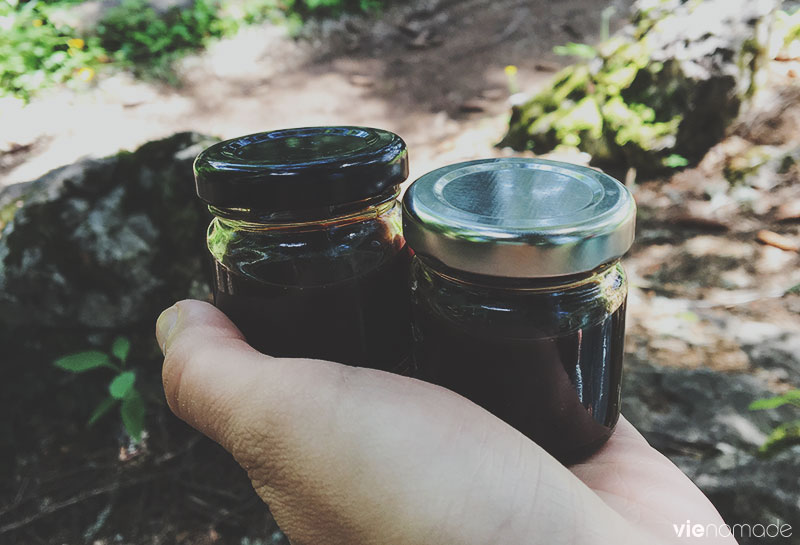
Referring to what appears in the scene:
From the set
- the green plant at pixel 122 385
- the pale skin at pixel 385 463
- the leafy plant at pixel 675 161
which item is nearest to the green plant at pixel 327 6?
the leafy plant at pixel 675 161

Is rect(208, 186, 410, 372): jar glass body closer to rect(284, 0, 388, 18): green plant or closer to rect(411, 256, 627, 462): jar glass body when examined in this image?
rect(411, 256, 627, 462): jar glass body

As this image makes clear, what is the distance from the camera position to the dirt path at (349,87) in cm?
570

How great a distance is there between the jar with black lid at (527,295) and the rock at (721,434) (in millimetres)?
1366

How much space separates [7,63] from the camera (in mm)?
6117

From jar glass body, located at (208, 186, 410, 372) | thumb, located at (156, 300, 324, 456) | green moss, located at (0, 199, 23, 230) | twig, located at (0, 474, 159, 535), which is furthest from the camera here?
green moss, located at (0, 199, 23, 230)

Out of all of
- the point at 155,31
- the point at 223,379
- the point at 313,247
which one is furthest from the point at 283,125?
the point at 223,379

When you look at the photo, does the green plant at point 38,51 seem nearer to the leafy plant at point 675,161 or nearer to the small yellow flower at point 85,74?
the small yellow flower at point 85,74

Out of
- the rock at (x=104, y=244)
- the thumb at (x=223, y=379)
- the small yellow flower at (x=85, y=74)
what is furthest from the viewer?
the small yellow flower at (x=85, y=74)

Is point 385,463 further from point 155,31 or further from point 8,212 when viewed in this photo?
point 155,31

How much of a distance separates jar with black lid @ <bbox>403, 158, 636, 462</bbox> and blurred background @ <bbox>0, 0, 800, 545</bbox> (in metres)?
1.34

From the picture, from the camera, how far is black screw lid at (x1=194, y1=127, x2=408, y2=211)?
45.8 inches

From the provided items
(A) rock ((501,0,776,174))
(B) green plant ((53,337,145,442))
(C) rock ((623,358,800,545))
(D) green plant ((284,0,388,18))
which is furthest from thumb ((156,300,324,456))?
(D) green plant ((284,0,388,18))

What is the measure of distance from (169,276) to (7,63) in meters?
4.93

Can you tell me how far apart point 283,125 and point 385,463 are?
5854mm
